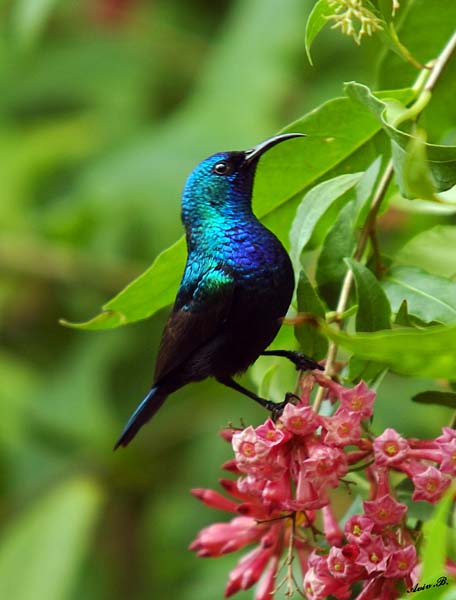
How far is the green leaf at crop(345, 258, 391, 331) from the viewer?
174cm

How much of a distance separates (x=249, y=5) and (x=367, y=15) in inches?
153

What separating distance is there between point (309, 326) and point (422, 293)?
0.69ft

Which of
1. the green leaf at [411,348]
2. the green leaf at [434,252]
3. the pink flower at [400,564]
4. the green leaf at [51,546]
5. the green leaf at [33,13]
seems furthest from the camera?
the green leaf at [51,546]

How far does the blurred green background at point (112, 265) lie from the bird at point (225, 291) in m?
2.50

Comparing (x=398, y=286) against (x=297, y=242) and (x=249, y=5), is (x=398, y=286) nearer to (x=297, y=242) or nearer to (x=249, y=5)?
(x=297, y=242)

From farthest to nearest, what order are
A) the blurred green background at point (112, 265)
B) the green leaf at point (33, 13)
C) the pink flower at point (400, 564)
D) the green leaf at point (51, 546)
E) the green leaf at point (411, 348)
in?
the blurred green background at point (112, 265) < the green leaf at point (51, 546) < the green leaf at point (33, 13) < the pink flower at point (400, 564) < the green leaf at point (411, 348)

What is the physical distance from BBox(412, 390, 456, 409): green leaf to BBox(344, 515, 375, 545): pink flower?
27cm

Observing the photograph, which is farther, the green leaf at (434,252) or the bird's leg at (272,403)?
the green leaf at (434,252)

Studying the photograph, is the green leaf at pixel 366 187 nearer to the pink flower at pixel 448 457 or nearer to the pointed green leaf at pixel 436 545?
the pink flower at pixel 448 457

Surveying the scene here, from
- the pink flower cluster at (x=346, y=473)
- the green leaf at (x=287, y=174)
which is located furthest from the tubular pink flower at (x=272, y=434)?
the green leaf at (x=287, y=174)

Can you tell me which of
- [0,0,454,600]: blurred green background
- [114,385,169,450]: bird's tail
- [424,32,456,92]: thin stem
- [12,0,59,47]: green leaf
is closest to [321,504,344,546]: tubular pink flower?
[114,385,169,450]: bird's tail

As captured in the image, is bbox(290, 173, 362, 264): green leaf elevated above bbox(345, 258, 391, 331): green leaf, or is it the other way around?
bbox(290, 173, 362, 264): green leaf

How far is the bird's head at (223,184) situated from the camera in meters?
2.00

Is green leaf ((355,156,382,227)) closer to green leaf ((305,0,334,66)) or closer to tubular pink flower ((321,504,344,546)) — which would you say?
green leaf ((305,0,334,66))
